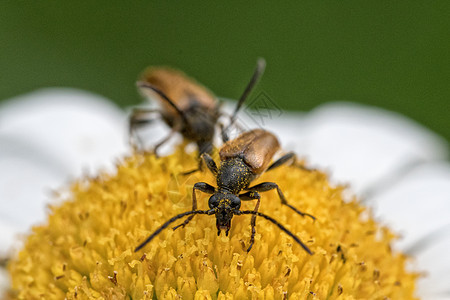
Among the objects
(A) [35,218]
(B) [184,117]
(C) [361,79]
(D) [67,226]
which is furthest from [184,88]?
(C) [361,79]

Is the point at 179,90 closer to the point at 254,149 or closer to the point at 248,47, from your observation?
the point at 254,149

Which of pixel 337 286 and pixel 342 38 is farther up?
pixel 342 38

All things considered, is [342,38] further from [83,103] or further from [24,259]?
[24,259]

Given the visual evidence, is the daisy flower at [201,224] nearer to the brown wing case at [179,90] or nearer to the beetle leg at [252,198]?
the beetle leg at [252,198]

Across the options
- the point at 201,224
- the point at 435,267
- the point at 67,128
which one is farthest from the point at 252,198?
the point at 67,128

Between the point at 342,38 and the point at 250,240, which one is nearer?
the point at 250,240

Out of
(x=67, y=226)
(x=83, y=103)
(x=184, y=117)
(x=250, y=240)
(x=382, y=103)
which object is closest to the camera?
(x=250, y=240)

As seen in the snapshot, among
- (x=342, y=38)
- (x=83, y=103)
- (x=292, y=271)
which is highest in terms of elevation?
(x=342, y=38)

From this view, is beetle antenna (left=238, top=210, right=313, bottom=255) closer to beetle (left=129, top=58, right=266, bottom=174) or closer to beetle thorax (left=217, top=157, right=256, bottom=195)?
beetle thorax (left=217, top=157, right=256, bottom=195)
